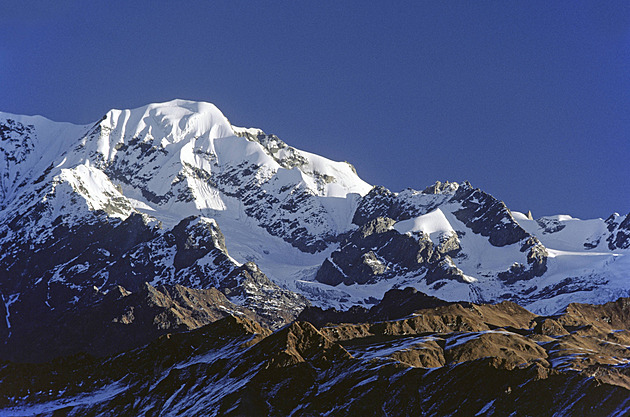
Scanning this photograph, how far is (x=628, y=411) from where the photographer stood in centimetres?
19938
